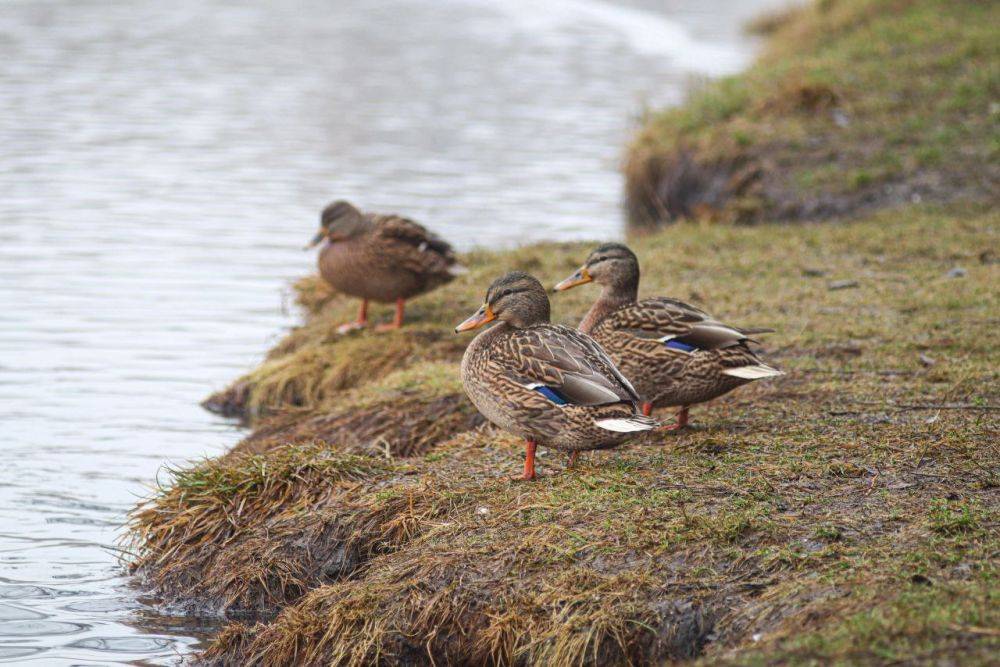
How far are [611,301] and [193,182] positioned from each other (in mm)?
11382

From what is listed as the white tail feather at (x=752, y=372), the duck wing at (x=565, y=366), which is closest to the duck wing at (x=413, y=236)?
the duck wing at (x=565, y=366)

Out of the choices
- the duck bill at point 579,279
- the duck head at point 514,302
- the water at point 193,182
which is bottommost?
the water at point 193,182

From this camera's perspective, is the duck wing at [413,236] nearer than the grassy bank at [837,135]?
Yes

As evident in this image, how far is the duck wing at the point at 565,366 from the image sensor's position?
20.1ft

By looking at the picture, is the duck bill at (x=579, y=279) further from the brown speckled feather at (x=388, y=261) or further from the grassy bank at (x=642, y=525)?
the brown speckled feather at (x=388, y=261)

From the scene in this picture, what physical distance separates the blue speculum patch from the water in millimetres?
1941

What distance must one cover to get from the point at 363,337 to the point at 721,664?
622 centimetres

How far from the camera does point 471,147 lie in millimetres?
20516

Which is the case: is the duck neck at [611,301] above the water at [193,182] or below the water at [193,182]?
above

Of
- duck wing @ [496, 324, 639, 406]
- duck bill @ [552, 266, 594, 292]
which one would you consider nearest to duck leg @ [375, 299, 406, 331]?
duck bill @ [552, 266, 594, 292]

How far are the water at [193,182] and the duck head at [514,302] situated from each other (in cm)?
202

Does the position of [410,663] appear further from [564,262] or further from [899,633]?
[564,262]

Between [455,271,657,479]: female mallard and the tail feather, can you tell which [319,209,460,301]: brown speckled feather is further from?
the tail feather

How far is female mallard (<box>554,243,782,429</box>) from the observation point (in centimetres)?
677
